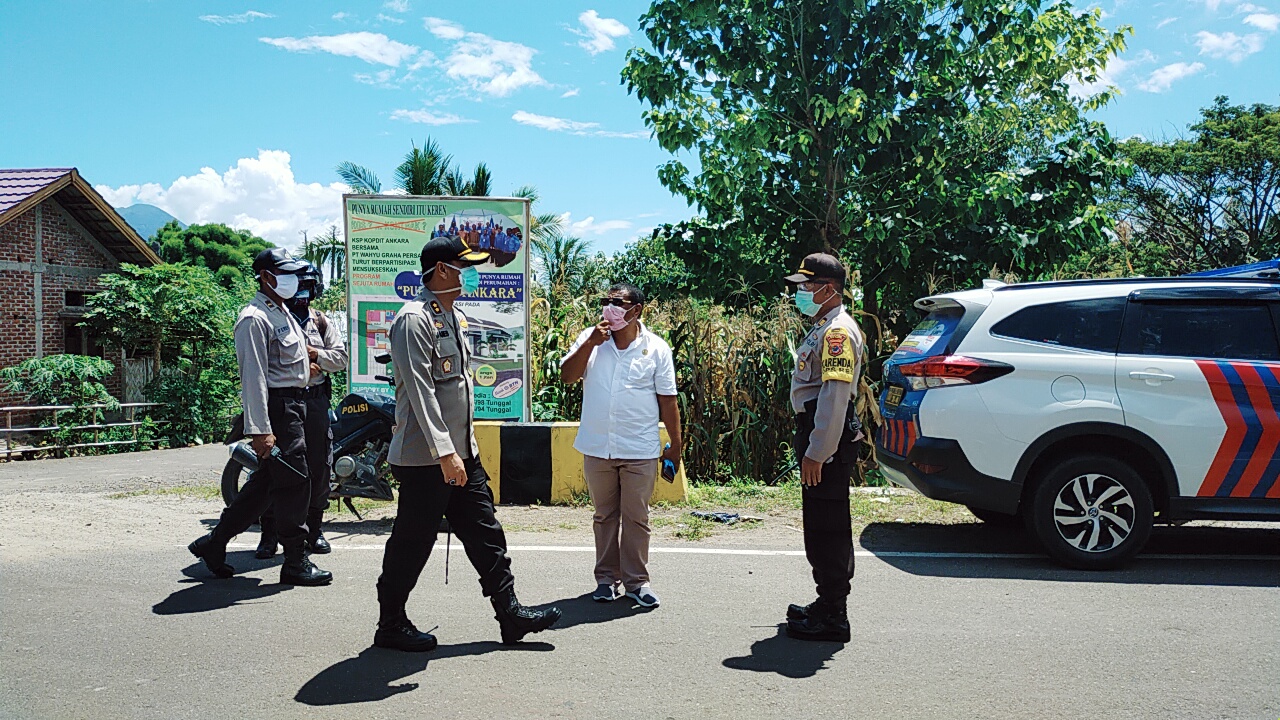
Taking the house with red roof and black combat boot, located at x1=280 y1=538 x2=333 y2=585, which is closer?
black combat boot, located at x1=280 y1=538 x2=333 y2=585

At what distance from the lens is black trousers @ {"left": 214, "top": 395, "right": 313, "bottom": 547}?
19.5ft

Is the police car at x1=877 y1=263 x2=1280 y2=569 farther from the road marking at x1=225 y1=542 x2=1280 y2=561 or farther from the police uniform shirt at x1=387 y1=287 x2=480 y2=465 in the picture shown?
the police uniform shirt at x1=387 y1=287 x2=480 y2=465

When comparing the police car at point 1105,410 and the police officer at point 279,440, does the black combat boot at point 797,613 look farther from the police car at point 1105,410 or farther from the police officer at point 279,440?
the police officer at point 279,440

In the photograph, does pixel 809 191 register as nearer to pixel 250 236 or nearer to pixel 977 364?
pixel 977 364

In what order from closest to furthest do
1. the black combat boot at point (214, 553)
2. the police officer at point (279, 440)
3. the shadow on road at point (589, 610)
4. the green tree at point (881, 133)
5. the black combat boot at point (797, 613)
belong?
1. the black combat boot at point (797, 613)
2. the shadow on road at point (589, 610)
3. the police officer at point (279, 440)
4. the black combat boot at point (214, 553)
5. the green tree at point (881, 133)

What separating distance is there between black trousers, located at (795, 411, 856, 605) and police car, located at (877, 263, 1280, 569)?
1.91 m

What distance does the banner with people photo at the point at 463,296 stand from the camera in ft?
31.2

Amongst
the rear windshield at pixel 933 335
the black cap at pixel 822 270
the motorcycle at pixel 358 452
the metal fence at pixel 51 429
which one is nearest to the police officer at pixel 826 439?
the black cap at pixel 822 270

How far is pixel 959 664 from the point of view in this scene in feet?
14.9

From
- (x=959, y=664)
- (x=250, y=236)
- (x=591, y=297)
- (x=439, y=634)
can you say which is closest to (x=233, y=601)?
(x=439, y=634)

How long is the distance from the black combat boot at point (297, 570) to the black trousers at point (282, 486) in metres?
0.03

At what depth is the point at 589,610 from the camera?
5426 millimetres

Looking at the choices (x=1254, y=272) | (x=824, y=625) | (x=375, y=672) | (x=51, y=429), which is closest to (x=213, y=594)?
(x=375, y=672)

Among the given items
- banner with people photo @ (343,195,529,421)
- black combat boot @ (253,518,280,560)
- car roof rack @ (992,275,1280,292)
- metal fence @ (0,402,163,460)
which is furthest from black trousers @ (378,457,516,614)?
metal fence @ (0,402,163,460)
